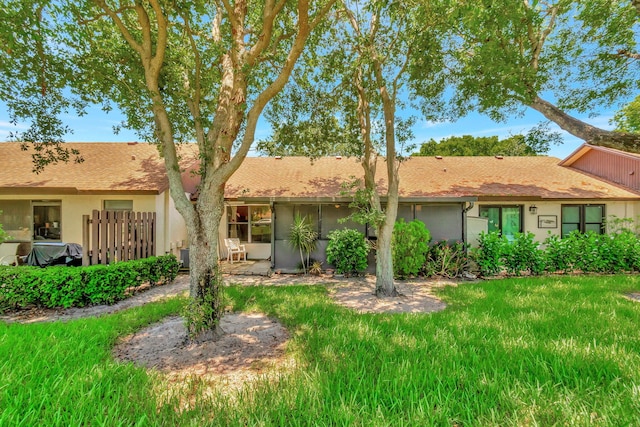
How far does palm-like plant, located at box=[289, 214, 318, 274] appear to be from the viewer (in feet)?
30.7

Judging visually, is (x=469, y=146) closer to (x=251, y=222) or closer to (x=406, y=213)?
(x=406, y=213)

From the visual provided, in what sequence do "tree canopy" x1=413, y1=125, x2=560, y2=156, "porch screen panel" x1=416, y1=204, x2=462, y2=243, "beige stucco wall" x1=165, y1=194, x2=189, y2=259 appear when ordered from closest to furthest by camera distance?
"porch screen panel" x1=416, y1=204, x2=462, y2=243
"beige stucco wall" x1=165, y1=194, x2=189, y2=259
"tree canopy" x1=413, y1=125, x2=560, y2=156

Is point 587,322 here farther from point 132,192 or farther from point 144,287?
point 132,192

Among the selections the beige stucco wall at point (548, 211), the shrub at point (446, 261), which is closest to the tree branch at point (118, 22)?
the shrub at point (446, 261)

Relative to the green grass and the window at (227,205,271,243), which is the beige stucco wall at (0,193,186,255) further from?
the green grass

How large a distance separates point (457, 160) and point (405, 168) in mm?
3414

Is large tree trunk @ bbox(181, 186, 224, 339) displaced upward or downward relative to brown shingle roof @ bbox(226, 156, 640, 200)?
downward

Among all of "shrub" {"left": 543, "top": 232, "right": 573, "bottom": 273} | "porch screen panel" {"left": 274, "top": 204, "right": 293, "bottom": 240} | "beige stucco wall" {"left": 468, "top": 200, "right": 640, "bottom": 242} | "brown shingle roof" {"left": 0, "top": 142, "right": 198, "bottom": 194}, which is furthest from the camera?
"beige stucco wall" {"left": 468, "top": 200, "right": 640, "bottom": 242}

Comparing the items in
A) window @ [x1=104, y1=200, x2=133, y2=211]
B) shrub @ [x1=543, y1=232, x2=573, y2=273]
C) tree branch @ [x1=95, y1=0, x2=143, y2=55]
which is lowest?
shrub @ [x1=543, y1=232, x2=573, y2=273]

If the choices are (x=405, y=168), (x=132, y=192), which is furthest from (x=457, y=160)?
(x=132, y=192)

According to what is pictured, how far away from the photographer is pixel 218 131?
4.28 meters

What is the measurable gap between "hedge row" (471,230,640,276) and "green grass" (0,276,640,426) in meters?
3.85

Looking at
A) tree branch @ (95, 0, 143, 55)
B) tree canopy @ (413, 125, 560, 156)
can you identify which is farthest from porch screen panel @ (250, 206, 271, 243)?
tree canopy @ (413, 125, 560, 156)

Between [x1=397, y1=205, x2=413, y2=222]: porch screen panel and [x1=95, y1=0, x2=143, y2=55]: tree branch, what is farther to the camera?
[x1=397, y1=205, x2=413, y2=222]: porch screen panel
